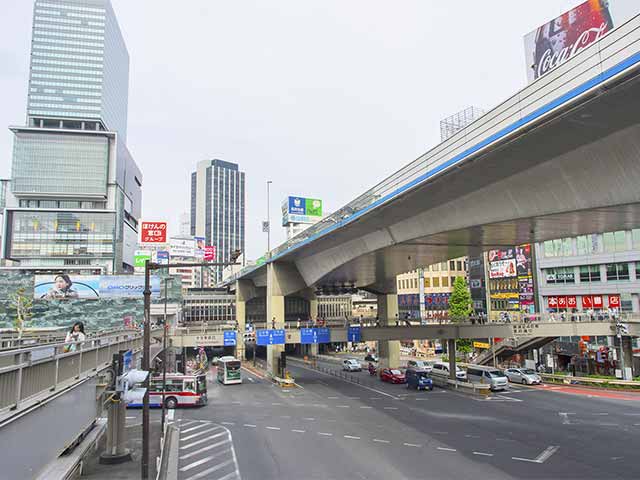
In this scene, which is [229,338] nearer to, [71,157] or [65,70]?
[71,157]

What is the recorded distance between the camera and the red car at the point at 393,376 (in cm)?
4596

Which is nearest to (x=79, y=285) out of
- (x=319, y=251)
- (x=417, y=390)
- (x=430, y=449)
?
(x=319, y=251)

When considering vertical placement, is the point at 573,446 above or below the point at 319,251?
below

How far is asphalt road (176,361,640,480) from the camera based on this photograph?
17.7 meters

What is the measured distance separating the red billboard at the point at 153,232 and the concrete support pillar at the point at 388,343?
202ft

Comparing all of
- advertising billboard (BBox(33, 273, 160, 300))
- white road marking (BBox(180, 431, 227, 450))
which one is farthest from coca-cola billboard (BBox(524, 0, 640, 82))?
advertising billboard (BBox(33, 273, 160, 300))

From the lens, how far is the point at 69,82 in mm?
141000

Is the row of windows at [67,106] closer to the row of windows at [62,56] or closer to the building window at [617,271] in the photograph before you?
the row of windows at [62,56]

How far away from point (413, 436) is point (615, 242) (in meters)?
39.4

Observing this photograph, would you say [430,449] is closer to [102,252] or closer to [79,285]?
[79,285]

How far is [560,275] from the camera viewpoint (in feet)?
186

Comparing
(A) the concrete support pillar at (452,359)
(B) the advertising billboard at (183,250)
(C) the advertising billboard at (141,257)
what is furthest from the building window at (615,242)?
(B) the advertising billboard at (183,250)

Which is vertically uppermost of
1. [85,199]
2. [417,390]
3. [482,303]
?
[85,199]

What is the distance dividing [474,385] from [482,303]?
1404 inches
